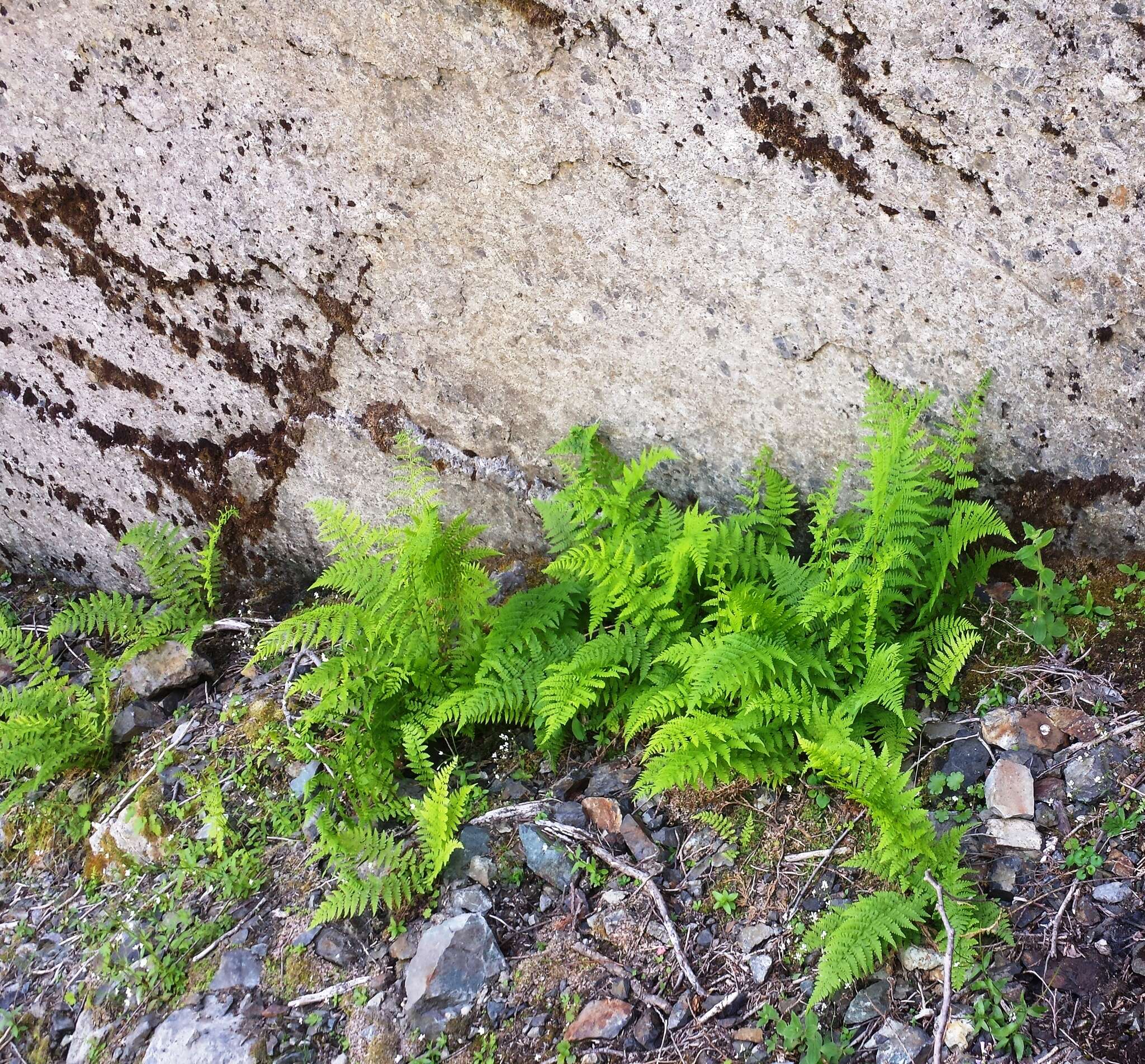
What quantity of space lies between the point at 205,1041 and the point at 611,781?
142 cm

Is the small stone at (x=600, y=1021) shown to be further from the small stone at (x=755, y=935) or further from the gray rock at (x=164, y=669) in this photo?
the gray rock at (x=164, y=669)

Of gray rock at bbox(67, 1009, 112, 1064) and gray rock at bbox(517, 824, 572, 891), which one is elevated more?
gray rock at bbox(517, 824, 572, 891)

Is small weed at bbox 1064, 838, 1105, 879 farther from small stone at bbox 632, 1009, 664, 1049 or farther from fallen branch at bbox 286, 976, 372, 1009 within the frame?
fallen branch at bbox 286, 976, 372, 1009

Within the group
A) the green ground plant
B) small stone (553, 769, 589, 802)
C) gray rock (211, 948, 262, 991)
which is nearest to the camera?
the green ground plant

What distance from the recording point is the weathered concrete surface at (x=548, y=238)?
292 centimetres

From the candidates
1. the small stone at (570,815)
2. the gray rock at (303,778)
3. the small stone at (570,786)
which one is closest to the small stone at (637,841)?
the small stone at (570,815)

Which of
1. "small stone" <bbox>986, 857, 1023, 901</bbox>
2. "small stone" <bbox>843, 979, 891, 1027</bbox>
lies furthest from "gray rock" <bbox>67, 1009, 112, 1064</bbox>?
"small stone" <bbox>986, 857, 1023, 901</bbox>

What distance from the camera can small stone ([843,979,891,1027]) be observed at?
2.46 metres

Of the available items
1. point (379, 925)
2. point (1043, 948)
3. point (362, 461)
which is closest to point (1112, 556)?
point (1043, 948)

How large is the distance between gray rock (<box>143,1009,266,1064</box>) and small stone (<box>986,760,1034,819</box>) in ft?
7.12

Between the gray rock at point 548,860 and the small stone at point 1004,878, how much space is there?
1177 mm

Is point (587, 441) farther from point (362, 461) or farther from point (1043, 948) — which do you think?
point (1043, 948)

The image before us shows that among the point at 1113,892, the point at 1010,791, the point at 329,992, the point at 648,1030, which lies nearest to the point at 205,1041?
the point at 329,992

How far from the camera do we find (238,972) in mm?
3119
